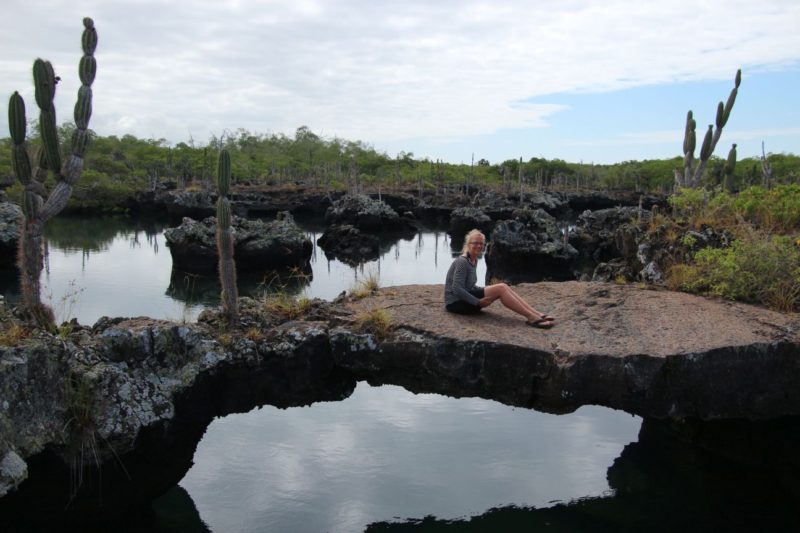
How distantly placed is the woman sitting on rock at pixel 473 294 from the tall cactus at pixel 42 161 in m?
4.99

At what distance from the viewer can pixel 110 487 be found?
8.12 metres

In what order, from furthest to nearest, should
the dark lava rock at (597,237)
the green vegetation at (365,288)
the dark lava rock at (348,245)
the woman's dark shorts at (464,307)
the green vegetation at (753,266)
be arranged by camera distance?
the dark lava rock at (348,245) → the dark lava rock at (597,237) → the green vegetation at (365,288) → the green vegetation at (753,266) → the woman's dark shorts at (464,307)

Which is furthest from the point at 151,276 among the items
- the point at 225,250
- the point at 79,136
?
the point at 225,250

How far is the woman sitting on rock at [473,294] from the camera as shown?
9.52 metres

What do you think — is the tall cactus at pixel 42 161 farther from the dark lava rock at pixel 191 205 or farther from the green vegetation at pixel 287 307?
the dark lava rock at pixel 191 205

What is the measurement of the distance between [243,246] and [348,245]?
841 cm

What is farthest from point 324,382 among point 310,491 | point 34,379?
point 34,379

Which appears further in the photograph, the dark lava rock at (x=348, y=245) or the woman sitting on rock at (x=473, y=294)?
the dark lava rock at (x=348, y=245)

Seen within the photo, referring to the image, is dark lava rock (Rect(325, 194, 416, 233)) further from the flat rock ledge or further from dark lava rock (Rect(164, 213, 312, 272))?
the flat rock ledge

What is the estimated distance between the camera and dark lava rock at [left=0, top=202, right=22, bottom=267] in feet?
84.5

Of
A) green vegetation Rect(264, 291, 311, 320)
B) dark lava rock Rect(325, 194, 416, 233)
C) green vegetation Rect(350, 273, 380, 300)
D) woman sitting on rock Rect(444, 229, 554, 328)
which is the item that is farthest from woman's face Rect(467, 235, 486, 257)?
dark lava rock Rect(325, 194, 416, 233)

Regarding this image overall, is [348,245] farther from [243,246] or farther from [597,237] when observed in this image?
[597,237]

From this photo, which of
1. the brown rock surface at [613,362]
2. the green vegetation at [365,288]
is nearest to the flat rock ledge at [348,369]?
the brown rock surface at [613,362]

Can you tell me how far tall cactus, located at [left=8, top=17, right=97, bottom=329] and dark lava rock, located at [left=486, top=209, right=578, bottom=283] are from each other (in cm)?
1960
